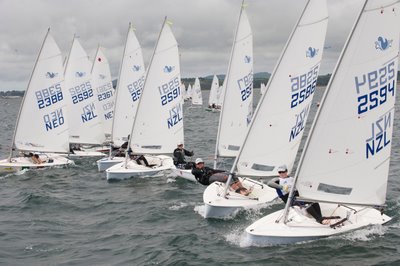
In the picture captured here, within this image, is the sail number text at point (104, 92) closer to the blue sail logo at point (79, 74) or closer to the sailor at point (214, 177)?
the blue sail logo at point (79, 74)

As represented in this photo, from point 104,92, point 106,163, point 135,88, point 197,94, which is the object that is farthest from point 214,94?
point 106,163

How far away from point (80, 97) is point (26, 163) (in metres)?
6.58

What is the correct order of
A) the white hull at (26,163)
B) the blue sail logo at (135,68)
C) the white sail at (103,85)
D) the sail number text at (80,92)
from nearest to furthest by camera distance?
the white hull at (26,163) → the blue sail logo at (135,68) → the sail number text at (80,92) → the white sail at (103,85)

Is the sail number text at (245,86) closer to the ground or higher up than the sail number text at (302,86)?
higher up

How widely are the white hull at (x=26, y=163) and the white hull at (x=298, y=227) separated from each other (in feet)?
47.0

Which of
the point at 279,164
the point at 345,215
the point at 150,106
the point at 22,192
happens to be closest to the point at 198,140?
the point at 150,106

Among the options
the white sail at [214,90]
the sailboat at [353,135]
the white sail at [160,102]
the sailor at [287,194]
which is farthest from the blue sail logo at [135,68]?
the white sail at [214,90]

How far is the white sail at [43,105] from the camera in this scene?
911 inches

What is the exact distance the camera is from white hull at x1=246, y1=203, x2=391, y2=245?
1085 cm

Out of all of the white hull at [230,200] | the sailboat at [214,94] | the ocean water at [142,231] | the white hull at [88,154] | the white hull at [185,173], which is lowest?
the ocean water at [142,231]

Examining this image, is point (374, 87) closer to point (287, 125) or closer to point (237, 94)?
point (287, 125)

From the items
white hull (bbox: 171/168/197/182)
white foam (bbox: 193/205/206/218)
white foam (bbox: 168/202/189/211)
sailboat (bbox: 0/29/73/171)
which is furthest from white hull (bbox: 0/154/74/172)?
white foam (bbox: 193/205/206/218)

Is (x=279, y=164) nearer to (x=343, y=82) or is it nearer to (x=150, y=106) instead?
(x=343, y=82)

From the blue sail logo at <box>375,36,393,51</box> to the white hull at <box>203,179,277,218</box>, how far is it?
564cm
